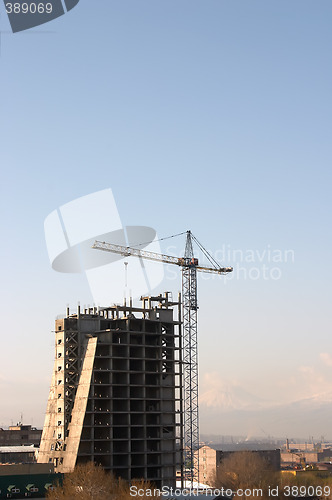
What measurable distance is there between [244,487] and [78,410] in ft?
151

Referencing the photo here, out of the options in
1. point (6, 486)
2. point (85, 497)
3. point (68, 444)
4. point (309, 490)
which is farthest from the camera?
point (309, 490)

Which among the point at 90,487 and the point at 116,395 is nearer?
the point at 90,487

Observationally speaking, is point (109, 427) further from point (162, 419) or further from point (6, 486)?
point (6, 486)

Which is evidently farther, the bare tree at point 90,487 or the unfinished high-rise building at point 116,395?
the unfinished high-rise building at point 116,395

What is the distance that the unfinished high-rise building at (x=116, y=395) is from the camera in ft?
518

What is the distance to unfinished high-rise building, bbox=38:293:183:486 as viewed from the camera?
158 meters

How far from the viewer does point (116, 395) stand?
16262cm

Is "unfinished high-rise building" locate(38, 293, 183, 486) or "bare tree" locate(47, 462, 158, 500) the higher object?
"unfinished high-rise building" locate(38, 293, 183, 486)

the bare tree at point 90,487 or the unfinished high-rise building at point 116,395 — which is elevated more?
the unfinished high-rise building at point 116,395

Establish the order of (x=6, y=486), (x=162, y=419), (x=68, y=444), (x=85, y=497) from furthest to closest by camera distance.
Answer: (x=162, y=419) < (x=68, y=444) < (x=6, y=486) < (x=85, y=497)

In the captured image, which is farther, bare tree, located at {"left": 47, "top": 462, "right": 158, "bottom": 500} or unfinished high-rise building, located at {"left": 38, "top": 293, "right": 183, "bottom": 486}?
unfinished high-rise building, located at {"left": 38, "top": 293, "right": 183, "bottom": 486}

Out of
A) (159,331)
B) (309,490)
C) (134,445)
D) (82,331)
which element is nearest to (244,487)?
(309,490)

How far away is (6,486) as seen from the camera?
139 metres

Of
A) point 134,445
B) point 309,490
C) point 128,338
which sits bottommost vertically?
point 309,490
